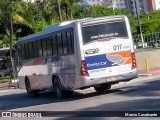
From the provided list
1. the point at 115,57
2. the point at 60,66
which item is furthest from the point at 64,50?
the point at 115,57

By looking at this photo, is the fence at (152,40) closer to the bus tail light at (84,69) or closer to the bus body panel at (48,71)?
the bus body panel at (48,71)

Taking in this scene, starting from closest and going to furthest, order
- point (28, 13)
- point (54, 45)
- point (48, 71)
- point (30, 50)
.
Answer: point (54, 45) → point (48, 71) → point (30, 50) → point (28, 13)

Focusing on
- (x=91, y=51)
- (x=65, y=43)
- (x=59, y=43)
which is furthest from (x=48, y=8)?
(x=91, y=51)

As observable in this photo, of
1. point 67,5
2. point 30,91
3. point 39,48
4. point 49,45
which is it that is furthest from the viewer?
point 67,5

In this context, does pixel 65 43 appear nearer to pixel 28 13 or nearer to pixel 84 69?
pixel 84 69

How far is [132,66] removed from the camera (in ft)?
59.9

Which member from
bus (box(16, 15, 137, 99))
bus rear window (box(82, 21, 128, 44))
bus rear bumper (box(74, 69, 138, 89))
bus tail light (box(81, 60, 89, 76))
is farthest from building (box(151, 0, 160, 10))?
bus tail light (box(81, 60, 89, 76))

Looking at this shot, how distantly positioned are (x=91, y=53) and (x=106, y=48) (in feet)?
2.01

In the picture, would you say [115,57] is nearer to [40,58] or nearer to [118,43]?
[118,43]

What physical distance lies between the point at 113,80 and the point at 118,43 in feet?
4.47

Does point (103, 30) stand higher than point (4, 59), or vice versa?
point (4, 59)

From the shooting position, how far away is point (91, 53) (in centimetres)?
1762

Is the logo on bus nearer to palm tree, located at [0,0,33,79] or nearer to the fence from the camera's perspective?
the fence

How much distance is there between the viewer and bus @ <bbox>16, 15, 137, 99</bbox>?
57.5ft
